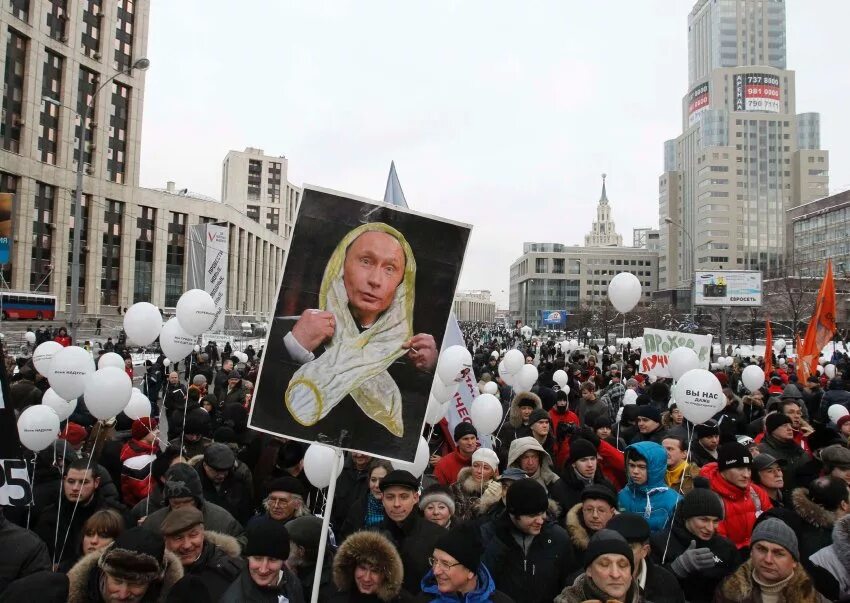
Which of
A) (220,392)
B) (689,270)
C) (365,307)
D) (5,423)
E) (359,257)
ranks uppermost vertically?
(689,270)

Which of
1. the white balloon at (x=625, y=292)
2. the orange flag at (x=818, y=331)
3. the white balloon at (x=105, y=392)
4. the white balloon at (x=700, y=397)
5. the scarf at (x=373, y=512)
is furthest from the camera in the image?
the orange flag at (x=818, y=331)

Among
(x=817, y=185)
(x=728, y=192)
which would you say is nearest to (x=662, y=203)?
(x=728, y=192)

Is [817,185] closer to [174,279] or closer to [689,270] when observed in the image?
[689,270]

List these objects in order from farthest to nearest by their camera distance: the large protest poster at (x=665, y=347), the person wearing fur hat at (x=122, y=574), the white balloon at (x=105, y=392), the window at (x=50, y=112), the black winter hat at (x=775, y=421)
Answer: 1. the window at (x=50, y=112)
2. the large protest poster at (x=665, y=347)
3. the black winter hat at (x=775, y=421)
4. the white balloon at (x=105, y=392)
5. the person wearing fur hat at (x=122, y=574)

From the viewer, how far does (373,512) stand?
4.46 metres

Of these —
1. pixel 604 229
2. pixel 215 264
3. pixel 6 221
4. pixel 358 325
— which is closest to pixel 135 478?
pixel 358 325

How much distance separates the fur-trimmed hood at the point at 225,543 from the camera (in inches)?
137

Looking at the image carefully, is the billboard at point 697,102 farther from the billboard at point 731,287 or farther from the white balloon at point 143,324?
the white balloon at point 143,324

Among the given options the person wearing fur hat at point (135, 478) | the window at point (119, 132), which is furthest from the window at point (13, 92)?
the person wearing fur hat at point (135, 478)

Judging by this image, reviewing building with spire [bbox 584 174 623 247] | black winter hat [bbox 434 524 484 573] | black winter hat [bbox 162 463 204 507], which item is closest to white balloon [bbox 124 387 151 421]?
black winter hat [bbox 162 463 204 507]

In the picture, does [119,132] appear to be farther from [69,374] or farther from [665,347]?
[69,374]

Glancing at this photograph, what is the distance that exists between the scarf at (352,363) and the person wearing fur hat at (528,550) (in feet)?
2.80

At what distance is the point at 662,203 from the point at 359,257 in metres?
139

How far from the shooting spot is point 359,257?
330 centimetres
